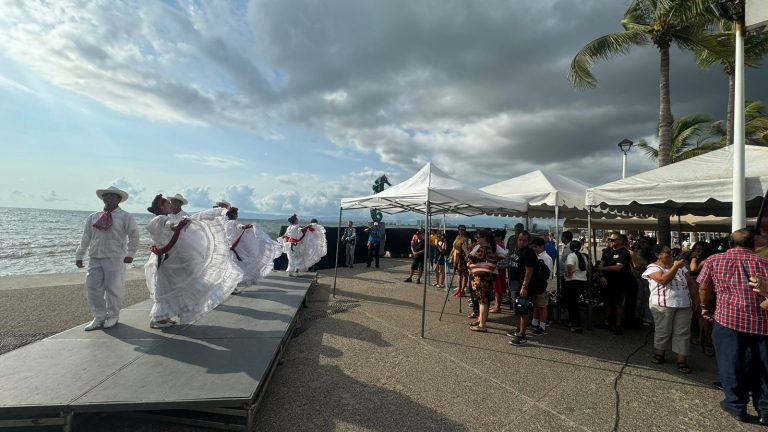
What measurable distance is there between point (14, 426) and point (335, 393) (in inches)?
101

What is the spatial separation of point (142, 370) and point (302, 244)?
735cm

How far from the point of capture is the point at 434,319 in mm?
6879

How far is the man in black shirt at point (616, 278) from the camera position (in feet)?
20.4

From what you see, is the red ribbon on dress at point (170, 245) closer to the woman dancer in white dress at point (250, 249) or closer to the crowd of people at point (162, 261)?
the crowd of people at point (162, 261)

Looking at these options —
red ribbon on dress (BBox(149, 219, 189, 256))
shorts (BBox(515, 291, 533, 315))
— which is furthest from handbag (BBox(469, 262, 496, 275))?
red ribbon on dress (BBox(149, 219, 189, 256))

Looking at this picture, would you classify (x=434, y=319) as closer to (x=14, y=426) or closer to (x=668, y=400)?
(x=668, y=400)

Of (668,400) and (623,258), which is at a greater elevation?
(623,258)

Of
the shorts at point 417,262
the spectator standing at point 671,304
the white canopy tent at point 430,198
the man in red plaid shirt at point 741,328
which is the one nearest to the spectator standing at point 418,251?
the shorts at point 417,262

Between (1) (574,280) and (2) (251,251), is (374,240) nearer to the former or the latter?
(2) (251,251)

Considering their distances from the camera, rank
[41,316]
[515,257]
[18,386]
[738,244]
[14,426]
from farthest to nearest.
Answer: [41,316]
[515,257]
[738,244]
[18,386]
[14,426]

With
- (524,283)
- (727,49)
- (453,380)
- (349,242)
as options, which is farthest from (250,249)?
(727,49)

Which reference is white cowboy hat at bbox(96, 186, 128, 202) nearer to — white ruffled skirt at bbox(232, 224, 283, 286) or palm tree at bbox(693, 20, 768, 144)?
white ruffled skirt at bbox(232, 224, 283, 286)

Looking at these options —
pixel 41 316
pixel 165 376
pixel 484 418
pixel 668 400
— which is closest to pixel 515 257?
pixel 668 400

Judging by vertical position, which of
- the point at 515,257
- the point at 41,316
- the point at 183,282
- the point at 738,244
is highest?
the point at 738,244
